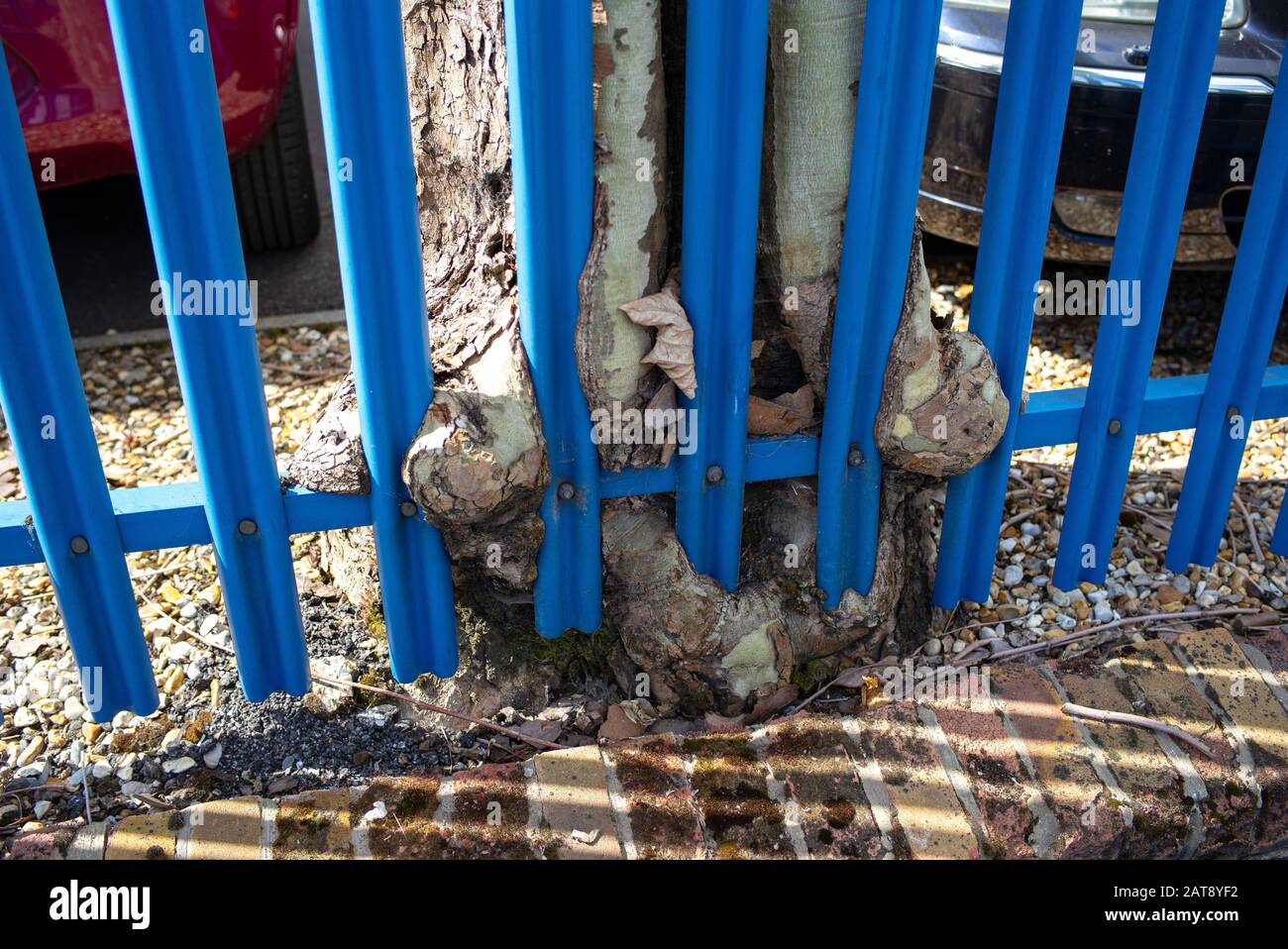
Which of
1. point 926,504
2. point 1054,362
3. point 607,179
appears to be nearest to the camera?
point 607,179

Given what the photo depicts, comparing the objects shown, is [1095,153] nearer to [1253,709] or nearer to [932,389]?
[932,389]

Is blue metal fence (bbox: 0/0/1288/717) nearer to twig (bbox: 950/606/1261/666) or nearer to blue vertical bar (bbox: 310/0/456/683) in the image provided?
blue vertical bar (bbox: 310/0/456/683)

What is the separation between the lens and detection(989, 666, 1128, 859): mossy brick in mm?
2246

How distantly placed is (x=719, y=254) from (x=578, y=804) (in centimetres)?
107

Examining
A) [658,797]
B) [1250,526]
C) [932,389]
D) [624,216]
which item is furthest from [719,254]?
[1250,526]

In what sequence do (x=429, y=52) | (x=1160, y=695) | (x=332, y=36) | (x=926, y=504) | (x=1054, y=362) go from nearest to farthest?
(x=332, y=36) < (x=429, y=52) < (x=1160, y=695) < (x=926, y=504) < (x=1054, y=362)

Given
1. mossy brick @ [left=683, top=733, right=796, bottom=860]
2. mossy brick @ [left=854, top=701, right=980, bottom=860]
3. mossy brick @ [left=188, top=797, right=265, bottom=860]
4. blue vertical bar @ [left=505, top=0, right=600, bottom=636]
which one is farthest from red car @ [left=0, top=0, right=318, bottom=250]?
mossy brick @ [left=854, top=701, right=980, bottom=860]

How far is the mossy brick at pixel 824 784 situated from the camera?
2.19m

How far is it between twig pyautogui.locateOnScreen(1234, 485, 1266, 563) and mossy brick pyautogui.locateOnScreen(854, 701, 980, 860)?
4.28 feet

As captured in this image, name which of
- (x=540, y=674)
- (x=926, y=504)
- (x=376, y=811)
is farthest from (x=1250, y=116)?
A: (x=376, y=811)

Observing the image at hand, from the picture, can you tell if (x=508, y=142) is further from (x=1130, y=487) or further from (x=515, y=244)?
(x=1130, y=487)

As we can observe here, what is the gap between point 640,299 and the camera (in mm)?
2199

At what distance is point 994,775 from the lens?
2.33 m

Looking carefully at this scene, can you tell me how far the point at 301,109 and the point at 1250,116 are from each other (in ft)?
11.0
